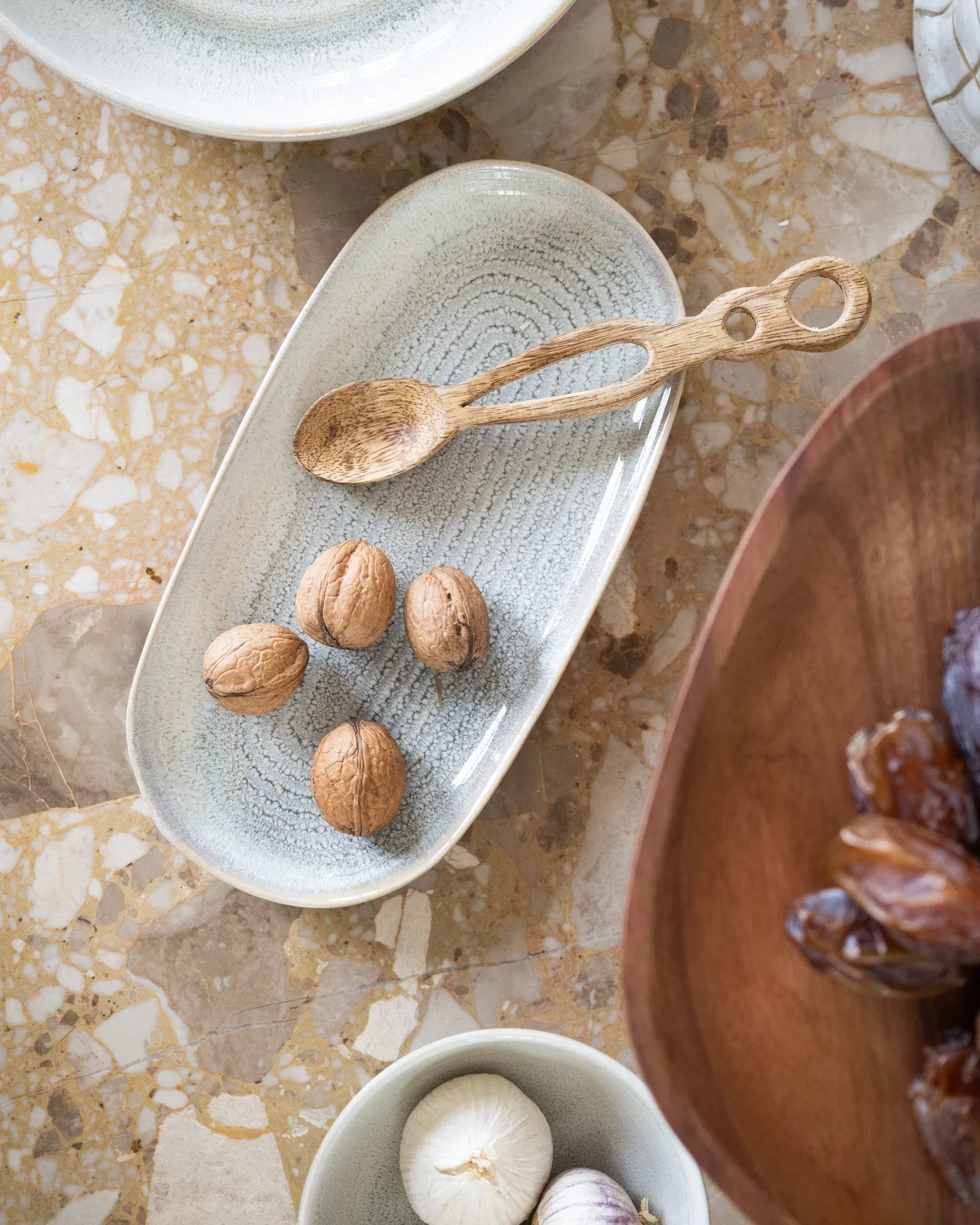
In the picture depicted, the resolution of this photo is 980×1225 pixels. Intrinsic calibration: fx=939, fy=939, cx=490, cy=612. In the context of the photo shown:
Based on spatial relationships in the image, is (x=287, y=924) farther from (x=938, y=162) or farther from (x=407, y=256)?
(x=938, y=162)

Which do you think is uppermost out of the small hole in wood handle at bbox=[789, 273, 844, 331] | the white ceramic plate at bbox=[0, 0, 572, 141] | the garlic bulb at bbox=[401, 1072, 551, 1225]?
the white ceramic plate at bbox=[0, 0, 572, 141]

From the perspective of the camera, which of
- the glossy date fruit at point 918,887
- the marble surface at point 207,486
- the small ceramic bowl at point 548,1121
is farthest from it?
the marble surface at point 207,486

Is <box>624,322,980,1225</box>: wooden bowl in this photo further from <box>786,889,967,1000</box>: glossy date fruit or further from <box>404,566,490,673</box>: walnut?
<box>404,566,490,673</box>: walnut

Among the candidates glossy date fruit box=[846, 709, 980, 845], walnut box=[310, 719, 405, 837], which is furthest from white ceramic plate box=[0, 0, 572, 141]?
glossy date fruit box=[846, 709, 980, 845]

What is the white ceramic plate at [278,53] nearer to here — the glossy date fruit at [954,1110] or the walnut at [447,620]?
the walnut at [447,620]

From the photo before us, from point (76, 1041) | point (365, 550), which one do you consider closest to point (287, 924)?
point (76, 1041)

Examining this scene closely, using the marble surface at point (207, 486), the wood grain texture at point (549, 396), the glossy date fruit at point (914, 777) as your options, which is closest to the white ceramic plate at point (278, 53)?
the marble surface at point (207, 486)
